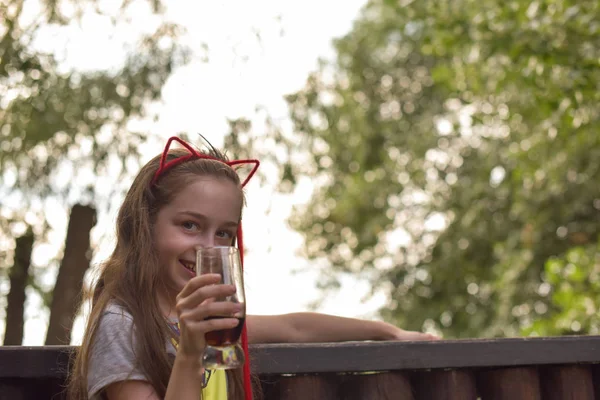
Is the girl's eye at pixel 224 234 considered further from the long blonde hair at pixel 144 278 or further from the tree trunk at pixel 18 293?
the tree trunk at pixel 18 293

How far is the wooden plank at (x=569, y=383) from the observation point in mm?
2555

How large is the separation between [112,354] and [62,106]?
15.8 ft

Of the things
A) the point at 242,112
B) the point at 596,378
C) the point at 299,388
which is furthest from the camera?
the point at 242,112

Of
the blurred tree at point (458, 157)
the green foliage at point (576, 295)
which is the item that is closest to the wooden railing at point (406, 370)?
the blurred tree at point (458, 157)

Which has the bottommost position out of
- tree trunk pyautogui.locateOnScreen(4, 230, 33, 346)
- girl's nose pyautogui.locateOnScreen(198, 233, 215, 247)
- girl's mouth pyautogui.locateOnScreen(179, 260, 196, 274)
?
girl's mouth pyautogui.locateOnScreen(179, 260, 196, 274)

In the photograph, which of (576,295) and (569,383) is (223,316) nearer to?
(569,383)

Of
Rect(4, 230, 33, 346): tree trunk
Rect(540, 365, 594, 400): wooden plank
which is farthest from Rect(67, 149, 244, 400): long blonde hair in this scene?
Rect(4, 230, 33, 346): tree trunk

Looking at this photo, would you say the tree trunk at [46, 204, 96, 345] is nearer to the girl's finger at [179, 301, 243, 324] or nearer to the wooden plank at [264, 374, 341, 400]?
the wooden plank at [264, 374, 341, 400]

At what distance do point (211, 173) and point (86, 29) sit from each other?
462cm

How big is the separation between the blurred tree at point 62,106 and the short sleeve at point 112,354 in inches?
170

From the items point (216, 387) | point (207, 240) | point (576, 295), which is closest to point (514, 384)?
point (216, 387)

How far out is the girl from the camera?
1812 mm

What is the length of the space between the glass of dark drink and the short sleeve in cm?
24

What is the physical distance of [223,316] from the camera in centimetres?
178
